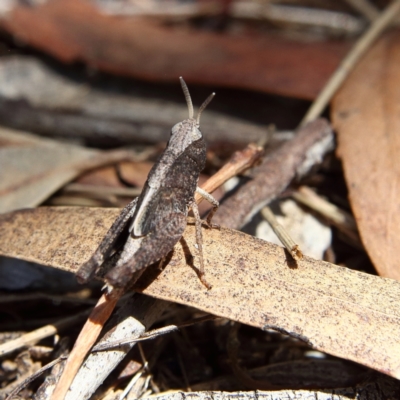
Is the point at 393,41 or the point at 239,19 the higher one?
the point at 239,19

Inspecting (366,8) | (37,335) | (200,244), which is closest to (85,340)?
(37,335)

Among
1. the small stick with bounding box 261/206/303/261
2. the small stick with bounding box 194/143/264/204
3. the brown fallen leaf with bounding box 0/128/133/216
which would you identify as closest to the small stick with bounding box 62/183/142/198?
the brown fallen leaf with bounding box 0/128/133/216

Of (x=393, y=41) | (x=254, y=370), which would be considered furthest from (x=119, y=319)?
(x=393, y=41)

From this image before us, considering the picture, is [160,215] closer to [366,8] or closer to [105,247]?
[105,247]

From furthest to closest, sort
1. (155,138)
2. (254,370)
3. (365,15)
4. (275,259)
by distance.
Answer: (365,15) < (155,138) < (254,370) < (275,259)

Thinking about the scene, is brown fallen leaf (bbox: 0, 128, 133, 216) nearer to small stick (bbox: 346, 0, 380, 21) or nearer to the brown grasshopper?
the brown grasshopper

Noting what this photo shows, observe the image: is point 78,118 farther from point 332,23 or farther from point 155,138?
point 332,23

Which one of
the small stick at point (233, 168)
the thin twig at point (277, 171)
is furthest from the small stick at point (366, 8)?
the small stick at point (233, 168)

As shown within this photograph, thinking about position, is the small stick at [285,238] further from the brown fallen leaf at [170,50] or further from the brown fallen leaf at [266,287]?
the brown fallen leaf at [170,50]

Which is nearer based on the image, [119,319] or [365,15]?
[119,319]
